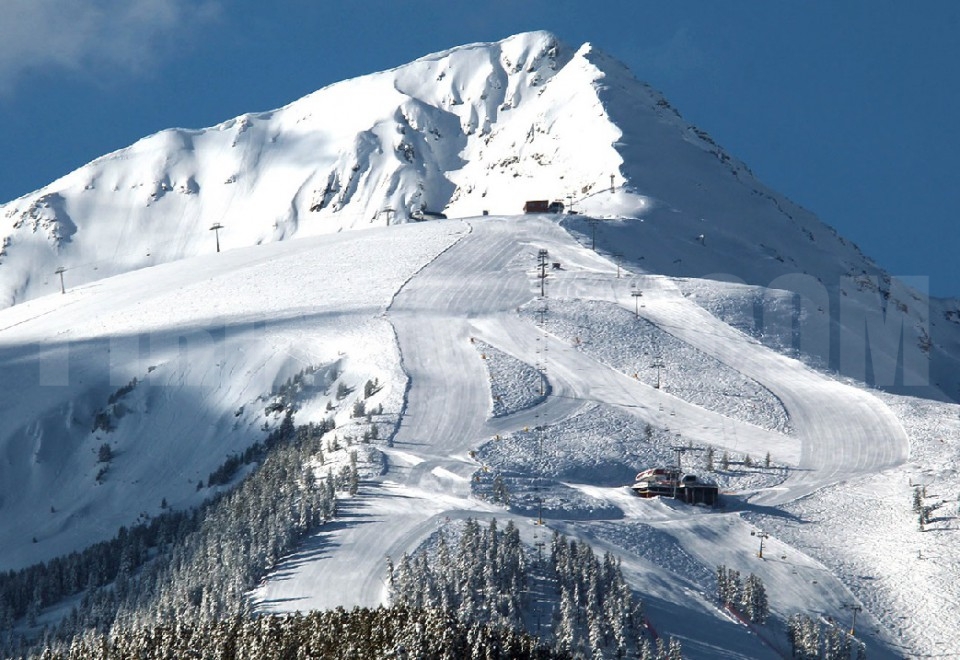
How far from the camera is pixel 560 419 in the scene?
10794 cm

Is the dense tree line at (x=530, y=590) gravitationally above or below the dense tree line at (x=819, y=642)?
above

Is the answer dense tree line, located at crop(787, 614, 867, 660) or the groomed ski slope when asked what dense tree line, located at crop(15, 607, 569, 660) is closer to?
the groomed ski slope

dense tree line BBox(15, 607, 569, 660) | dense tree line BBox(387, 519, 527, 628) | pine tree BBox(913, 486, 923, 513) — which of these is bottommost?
dense tree line BBox(15, 607, 569, 660)

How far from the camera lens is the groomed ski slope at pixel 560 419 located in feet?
268

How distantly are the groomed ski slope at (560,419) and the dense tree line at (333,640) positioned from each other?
27.2 feet

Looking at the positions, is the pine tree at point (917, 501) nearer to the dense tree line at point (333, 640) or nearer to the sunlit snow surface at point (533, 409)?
the sunlit snow surface at point (533, 409)

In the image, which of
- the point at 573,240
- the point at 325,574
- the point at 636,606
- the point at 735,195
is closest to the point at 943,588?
the point at 636,606

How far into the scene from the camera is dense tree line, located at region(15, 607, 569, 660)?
6184 cm

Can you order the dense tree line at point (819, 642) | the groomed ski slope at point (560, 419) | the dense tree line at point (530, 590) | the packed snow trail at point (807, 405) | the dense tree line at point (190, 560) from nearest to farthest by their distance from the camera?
the dense tree line at point (530, 590)
the dense tree line at point (819, 642)
the dense tree line at point (190, 560)
the groomed ski slope at point (560, 419)
the packed snow trail at point (807, 405)

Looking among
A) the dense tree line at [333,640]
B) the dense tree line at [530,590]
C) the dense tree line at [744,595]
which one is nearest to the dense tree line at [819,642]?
the dense tree line at [744,595]

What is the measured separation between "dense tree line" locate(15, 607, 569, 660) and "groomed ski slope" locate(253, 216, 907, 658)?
829cm

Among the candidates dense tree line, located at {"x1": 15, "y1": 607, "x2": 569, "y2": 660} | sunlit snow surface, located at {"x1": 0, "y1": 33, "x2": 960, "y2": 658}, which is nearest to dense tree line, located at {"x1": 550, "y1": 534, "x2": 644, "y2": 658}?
sunlit snow surface, located at {"x1": 0, "y1": 33, "x2": 960, "y2": 658}

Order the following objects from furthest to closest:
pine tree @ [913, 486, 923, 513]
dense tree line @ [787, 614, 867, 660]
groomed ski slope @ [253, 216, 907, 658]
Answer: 1. pine tree @ [913, 486, 923, 513]
2. groomed ski slope @ [253, 216, 907, 658]
3. dense tree line @ [787, 614, 867, 660]

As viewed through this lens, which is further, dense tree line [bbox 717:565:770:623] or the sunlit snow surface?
the sunlit snow surface
